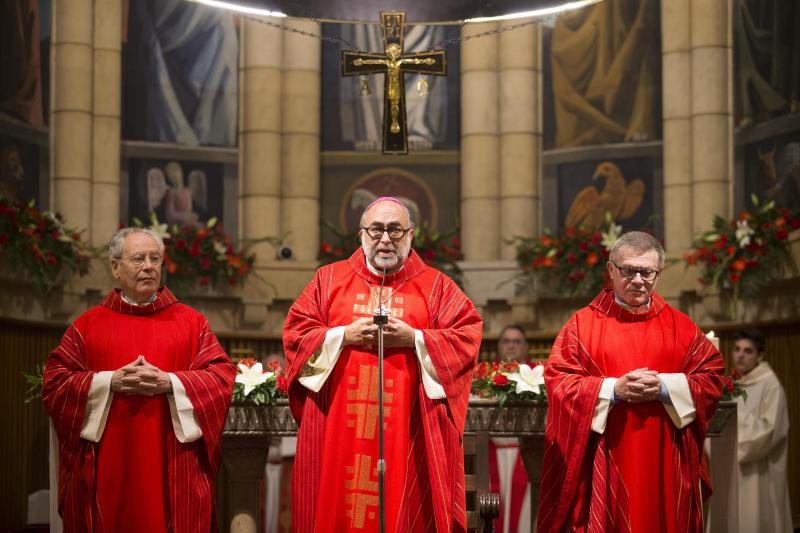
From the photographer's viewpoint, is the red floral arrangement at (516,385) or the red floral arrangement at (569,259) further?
the red floral arrangement at (569,259)

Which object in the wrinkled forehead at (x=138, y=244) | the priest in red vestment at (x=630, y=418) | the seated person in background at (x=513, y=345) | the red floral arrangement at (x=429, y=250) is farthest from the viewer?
the red floral arrangement at (x=429, y=250)

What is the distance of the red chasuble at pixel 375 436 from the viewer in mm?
6012

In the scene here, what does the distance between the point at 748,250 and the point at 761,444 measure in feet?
6.40

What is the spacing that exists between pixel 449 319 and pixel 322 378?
68 centimetres

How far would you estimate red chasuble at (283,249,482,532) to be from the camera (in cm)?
601

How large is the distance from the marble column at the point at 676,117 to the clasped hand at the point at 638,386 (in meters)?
5.69

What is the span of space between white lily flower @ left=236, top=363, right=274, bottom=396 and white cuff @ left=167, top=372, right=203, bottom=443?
0.57 m

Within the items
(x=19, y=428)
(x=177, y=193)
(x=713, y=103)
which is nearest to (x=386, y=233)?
(x=19, y=428)

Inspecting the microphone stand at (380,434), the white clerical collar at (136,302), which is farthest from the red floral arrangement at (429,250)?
the microphone stand at (380,434)

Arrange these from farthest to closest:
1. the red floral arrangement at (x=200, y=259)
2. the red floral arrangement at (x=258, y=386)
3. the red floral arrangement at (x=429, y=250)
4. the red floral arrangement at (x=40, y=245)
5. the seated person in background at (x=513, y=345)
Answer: the red floral arrangement at (x=429, y=250), the red floral arrangement at (x=200, y=259), the red floral arrangement at (x=40, y=245), the seated person in background at (x=513, y=345), the red floral arrangement at (x=258, y=386)

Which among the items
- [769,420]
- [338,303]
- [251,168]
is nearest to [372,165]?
[251,168]

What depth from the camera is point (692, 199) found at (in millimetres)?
11555

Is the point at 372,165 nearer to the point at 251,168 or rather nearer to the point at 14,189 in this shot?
the point at 251,168

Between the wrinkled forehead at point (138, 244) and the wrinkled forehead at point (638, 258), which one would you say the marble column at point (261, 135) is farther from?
the wrinkled forehead at point (638, 258)
